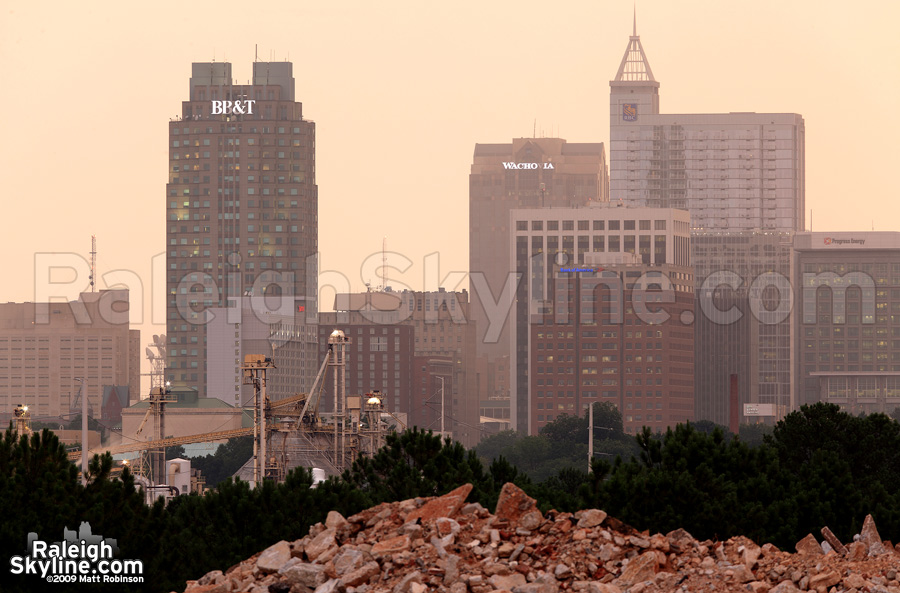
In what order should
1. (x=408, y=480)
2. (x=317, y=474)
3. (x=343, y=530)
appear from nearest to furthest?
(x=343, y=530) → (x=408, y=480) → (x=317, y=474)

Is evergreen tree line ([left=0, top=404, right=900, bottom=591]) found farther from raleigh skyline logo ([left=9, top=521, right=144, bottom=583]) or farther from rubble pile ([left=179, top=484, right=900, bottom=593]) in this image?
rubble pile ([left=179, top=484, right=900, bottom=593])

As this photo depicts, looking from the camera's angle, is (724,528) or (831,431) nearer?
(724,528)

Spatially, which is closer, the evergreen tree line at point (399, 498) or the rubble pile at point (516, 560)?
the rubble pile at point (516, 560)

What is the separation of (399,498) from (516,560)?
65.5 feet

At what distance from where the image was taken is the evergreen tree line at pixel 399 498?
58.2m

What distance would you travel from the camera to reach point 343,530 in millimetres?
48719

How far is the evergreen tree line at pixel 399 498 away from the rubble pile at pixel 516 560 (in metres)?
10.3

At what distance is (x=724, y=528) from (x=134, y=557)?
21.1 meters

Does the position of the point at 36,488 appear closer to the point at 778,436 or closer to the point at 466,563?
the point at 466,563

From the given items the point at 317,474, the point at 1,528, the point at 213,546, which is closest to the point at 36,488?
the point at 1,528

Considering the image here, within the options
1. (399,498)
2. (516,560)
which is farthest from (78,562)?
(516,560)

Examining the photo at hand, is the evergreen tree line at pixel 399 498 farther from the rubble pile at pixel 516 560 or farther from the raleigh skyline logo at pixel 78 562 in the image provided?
the rubble pile at pixel 516 560

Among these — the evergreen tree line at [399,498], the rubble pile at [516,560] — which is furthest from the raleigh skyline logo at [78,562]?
the rubble pile at [516,560]

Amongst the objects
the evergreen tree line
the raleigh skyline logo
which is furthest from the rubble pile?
the evergreen tree line
